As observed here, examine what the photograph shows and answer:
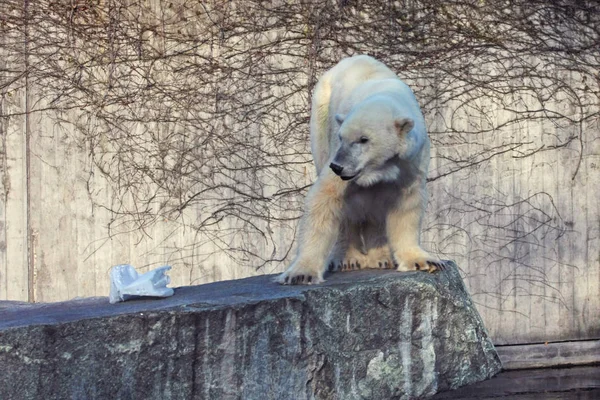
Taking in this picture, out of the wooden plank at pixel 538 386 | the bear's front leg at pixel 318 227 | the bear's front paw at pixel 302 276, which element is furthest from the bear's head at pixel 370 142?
the wooden plank at pixel 538 386

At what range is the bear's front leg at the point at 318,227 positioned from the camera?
4000 millimetres

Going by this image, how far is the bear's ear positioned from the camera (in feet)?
12.3

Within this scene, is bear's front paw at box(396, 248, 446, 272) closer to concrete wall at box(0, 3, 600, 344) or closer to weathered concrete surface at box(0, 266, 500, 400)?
weathered concrete surface at box(0, 266, 500, 400)

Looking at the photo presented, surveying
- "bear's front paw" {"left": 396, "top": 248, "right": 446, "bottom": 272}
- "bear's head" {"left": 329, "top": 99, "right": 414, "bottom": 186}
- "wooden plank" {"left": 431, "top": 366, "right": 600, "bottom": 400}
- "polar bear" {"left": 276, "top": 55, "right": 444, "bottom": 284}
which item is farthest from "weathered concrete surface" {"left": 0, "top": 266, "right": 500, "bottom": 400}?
"wooden plank" {"left": 431, "top": 366, "right": 600, "bottom": 400}

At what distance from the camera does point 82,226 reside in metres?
6.90

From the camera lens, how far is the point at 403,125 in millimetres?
3779

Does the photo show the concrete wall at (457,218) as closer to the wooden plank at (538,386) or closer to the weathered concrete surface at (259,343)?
the wooden plank at (538,386)

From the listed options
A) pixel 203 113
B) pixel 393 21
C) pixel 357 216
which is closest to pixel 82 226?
pixel 203 113

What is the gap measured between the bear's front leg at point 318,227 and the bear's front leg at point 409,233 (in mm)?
277

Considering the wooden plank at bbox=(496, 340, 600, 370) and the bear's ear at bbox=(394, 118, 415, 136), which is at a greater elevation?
the bear's ear at bbox=(394, 118, 415, 136)

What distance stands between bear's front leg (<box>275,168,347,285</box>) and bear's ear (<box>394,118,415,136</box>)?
35 centimetres

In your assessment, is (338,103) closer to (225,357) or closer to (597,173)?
(225,357)

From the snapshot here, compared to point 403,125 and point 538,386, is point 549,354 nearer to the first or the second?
point 538,386

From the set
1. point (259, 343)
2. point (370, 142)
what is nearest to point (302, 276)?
point (259, 343)
